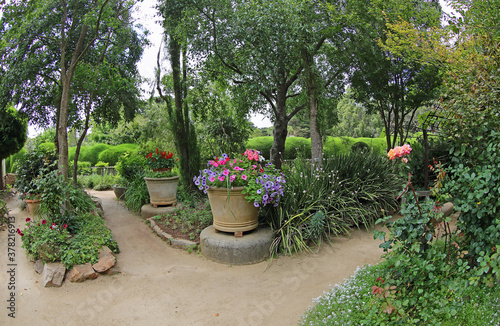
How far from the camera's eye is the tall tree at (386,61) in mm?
5824

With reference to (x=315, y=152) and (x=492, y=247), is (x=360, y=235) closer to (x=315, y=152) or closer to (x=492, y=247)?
(x=315, y=152)

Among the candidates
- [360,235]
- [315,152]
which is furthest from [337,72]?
[360,235]

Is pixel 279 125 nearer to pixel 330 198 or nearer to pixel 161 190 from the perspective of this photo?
pixel 161 190

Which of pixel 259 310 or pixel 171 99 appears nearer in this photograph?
pixel 259 310

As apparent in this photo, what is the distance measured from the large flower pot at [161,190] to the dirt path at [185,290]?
4.86ft

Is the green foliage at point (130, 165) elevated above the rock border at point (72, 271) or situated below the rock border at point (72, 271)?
above

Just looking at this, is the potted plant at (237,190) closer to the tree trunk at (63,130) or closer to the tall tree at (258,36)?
the tree trunk at (63,130)

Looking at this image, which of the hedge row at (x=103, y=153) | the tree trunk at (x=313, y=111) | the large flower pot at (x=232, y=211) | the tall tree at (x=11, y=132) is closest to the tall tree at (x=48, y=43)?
the tall tree at (x=11, y=132)

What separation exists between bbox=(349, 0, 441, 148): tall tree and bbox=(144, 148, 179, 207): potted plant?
13.8ft

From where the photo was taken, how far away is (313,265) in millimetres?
3506

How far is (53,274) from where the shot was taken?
3189 mm

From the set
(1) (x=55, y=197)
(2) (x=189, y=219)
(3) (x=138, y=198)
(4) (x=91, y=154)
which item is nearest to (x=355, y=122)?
(4) (x=91, y=154)

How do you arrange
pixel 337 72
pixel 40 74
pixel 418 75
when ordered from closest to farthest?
pixel 40 74 < pixel 418 75 < pixel 337 72

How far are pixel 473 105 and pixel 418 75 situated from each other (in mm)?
5034
